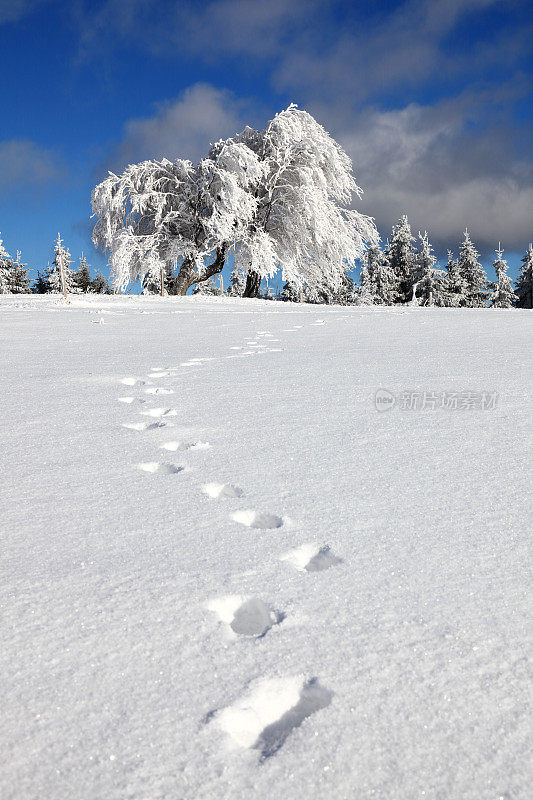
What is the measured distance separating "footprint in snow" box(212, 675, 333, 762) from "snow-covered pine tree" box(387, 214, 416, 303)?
35.3m

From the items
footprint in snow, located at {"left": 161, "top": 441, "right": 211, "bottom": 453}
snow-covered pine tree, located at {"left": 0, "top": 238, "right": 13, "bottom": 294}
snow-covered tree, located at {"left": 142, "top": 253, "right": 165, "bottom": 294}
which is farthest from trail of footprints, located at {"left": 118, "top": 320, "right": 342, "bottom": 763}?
snow-covered pine tree, located at {"left": 0, "top": 238, "right": 13, "bottom": 294}

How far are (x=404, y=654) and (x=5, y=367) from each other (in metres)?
4.37

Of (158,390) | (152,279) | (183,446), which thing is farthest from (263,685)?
(152,279)

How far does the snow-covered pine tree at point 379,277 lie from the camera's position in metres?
33.0

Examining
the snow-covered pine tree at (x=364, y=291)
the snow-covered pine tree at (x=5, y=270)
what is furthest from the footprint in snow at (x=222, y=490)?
the snow-covered pine tree at (x=5, y=270)

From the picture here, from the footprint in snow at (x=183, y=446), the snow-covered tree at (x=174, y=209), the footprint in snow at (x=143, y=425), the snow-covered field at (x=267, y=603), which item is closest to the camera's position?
the snow-covered field at (x=267, y=603)

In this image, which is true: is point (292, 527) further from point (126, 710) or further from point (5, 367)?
point (5, 367)

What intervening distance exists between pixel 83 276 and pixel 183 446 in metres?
43.8

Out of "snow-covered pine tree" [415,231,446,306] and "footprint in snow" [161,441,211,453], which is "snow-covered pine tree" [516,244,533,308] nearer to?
"snow-covered pine tree" [415,231,446,306]

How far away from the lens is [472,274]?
36812mm

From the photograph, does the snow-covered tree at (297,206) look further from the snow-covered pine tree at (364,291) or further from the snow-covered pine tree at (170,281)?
the snow-covered pine tree at (364,291)

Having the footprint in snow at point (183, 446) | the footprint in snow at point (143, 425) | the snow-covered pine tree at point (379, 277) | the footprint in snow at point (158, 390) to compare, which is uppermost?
the snow-covered pine tree at point (379, 277)

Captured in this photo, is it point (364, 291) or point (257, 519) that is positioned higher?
point (364, 291)

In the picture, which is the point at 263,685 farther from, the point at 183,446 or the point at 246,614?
the point at 183,446
